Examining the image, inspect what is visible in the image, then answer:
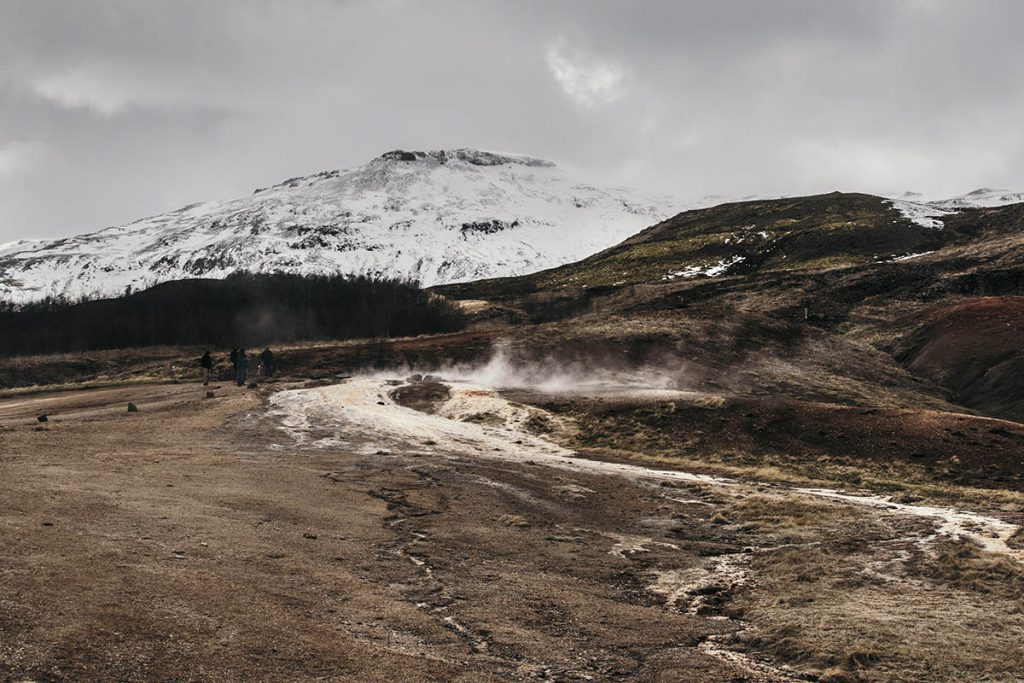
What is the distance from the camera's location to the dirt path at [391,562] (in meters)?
9.63

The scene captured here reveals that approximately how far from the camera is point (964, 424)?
32.8 meters

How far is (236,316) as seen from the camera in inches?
5384

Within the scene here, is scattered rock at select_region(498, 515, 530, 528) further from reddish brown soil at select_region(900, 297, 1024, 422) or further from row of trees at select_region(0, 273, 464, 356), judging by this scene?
row of trees at select_region(0, 273, 464, 356)

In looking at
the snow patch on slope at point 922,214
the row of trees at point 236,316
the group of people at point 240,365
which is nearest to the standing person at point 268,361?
the group of people at point 240,365

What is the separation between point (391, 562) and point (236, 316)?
131 m

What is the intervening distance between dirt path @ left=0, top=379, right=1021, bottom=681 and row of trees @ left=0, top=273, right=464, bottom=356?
84.0 meters

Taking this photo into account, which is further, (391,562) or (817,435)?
(817,435)

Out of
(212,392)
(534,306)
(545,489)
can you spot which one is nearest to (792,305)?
(534,306)

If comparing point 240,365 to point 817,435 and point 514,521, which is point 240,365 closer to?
point 817,435

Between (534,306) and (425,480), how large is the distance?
111 meters

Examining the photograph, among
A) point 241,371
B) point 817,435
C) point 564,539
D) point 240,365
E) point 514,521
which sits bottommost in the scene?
point 817,435

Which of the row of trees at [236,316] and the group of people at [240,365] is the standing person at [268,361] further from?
the row of trees at [236,316]

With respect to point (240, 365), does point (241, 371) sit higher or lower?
lower

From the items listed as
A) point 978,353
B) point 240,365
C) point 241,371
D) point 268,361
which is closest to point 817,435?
point 978,353
